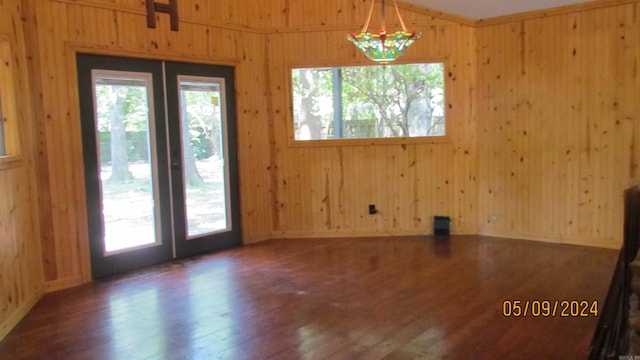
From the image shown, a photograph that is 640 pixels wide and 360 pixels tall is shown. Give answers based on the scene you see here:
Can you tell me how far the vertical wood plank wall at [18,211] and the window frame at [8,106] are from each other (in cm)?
1

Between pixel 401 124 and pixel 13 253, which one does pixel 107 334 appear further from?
pixel 401 124

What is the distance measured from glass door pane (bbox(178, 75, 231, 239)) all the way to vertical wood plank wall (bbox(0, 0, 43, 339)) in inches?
59.8

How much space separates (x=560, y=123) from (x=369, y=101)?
6.77ft

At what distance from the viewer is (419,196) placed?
20.6 ft

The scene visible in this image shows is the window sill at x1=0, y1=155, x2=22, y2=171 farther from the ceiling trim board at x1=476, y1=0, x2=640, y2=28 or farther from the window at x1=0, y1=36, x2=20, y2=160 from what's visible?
the ceiling trim board at x1=476, y1=0, x2=640, y2=28

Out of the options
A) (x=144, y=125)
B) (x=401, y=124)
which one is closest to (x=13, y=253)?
(x=144, y=125)

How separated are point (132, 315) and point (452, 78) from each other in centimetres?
423

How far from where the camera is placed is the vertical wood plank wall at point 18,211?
3635 mm

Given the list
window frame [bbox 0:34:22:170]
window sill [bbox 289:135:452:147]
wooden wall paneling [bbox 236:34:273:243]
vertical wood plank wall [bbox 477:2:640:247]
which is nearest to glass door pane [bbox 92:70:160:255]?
window frame [bbox 0:34:22:170]

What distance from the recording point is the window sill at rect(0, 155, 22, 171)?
12.0ft

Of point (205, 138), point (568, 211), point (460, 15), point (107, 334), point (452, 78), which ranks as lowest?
point (107, 334)

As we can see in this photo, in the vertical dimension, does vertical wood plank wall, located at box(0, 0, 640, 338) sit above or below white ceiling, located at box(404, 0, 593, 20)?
below
